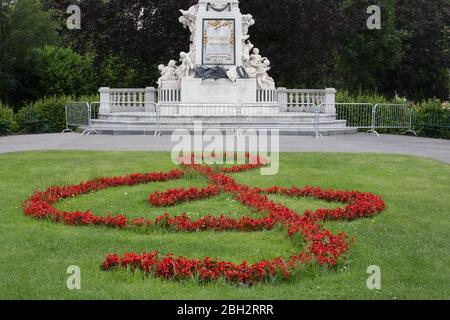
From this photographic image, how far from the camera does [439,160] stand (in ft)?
52.3

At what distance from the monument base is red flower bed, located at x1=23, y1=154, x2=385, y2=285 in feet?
44.0

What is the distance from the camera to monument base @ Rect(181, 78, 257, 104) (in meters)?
26.7

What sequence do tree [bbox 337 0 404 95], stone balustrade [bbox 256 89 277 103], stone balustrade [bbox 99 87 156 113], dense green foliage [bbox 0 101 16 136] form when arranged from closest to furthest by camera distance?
1. dense green foliage [bbox 0 101 16 136]
2. stone balustrade [bbox 99 87 156 113]
3. stone balustrade [bbox 256 89 277 103]
4. tree [bbox 337 0 404 95]

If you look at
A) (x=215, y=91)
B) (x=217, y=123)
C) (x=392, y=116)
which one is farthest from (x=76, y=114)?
(x=392, y=116)

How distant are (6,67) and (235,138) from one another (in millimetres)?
19113

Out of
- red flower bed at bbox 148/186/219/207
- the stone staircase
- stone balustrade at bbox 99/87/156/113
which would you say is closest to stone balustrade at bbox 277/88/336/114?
the stone staircase

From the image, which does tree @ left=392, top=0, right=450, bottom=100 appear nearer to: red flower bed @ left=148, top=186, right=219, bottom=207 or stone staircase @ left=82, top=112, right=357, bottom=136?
stone staircase @ left=82, top=112, right=357, bottom=136

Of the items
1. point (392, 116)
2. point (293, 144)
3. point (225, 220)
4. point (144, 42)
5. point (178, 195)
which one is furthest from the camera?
point (144, 42)

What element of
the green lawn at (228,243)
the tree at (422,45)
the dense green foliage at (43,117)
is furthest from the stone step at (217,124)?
the tree at (422,45)

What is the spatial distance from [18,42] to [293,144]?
2230 cm

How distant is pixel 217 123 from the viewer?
2383 cm

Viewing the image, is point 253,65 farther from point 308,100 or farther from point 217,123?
point 217,123

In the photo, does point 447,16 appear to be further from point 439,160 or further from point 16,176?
point 16,176
